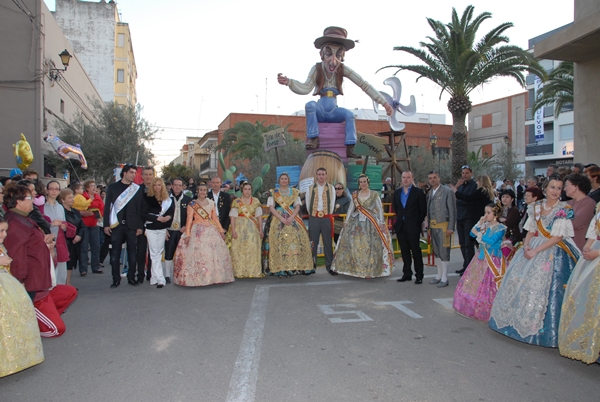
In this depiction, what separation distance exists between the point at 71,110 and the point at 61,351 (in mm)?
20457

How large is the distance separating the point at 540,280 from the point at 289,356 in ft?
8.40

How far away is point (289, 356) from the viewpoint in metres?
4.26

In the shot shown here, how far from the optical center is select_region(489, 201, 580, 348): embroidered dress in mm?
4465

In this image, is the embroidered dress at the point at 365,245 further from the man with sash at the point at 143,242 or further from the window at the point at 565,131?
the window at the point at 565,131

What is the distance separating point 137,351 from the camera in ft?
14.5

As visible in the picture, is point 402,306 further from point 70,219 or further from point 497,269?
point 70,219

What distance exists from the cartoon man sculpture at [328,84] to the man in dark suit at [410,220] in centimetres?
478

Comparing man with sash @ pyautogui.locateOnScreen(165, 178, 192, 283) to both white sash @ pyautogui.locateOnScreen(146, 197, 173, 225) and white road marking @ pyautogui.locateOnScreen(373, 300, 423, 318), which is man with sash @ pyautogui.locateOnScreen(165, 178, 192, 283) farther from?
white road marking @ pyautogui.locateOnScreen(373, 300, 423, 318)

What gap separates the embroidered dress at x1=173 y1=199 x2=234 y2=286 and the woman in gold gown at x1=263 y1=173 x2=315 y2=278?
84cm

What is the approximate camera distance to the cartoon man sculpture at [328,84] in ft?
39.7

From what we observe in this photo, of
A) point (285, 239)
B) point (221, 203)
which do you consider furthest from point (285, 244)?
point (221, 203)

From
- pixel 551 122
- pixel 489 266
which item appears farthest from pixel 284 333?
pixel 551 122

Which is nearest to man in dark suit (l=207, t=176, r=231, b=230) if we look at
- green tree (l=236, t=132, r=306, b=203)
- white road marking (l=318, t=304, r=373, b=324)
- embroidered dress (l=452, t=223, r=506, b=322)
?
white road marking (l=318, t=304, r=373, b=324)

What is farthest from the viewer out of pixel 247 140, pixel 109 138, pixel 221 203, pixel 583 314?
pixel 247 140
